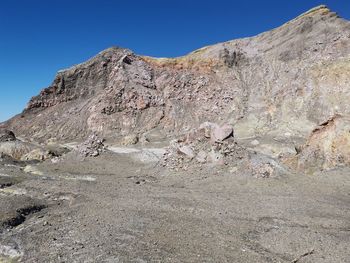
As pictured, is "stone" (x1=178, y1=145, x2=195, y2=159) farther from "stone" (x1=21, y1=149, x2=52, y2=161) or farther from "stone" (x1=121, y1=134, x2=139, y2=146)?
"stone" (x1=121, y1=134, x2=139, y2=146)

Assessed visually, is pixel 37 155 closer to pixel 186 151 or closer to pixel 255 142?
pixel 186 151

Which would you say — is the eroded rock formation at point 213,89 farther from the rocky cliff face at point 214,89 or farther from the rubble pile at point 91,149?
the rubble pile at point 91,149

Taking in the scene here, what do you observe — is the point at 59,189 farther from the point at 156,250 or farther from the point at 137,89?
the point at 137,89

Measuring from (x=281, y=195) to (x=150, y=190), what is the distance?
8.33 metres

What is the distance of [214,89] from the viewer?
2544 inches

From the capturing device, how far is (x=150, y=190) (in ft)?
87.5

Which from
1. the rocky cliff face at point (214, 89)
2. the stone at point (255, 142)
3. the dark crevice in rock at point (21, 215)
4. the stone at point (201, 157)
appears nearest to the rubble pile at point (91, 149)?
the stone at point (201, 157)

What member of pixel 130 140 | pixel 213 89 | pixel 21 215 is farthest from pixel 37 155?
pixel 213 89

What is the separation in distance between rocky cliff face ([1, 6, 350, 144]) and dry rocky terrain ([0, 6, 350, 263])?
0.78 ft

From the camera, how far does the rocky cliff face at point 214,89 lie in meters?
53.9

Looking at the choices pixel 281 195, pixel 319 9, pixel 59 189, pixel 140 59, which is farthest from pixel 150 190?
pixel 319 9

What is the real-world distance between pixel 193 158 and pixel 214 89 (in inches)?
1327

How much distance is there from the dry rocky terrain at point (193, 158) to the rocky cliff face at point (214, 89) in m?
0.24

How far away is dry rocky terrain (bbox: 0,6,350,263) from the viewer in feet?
55.4
